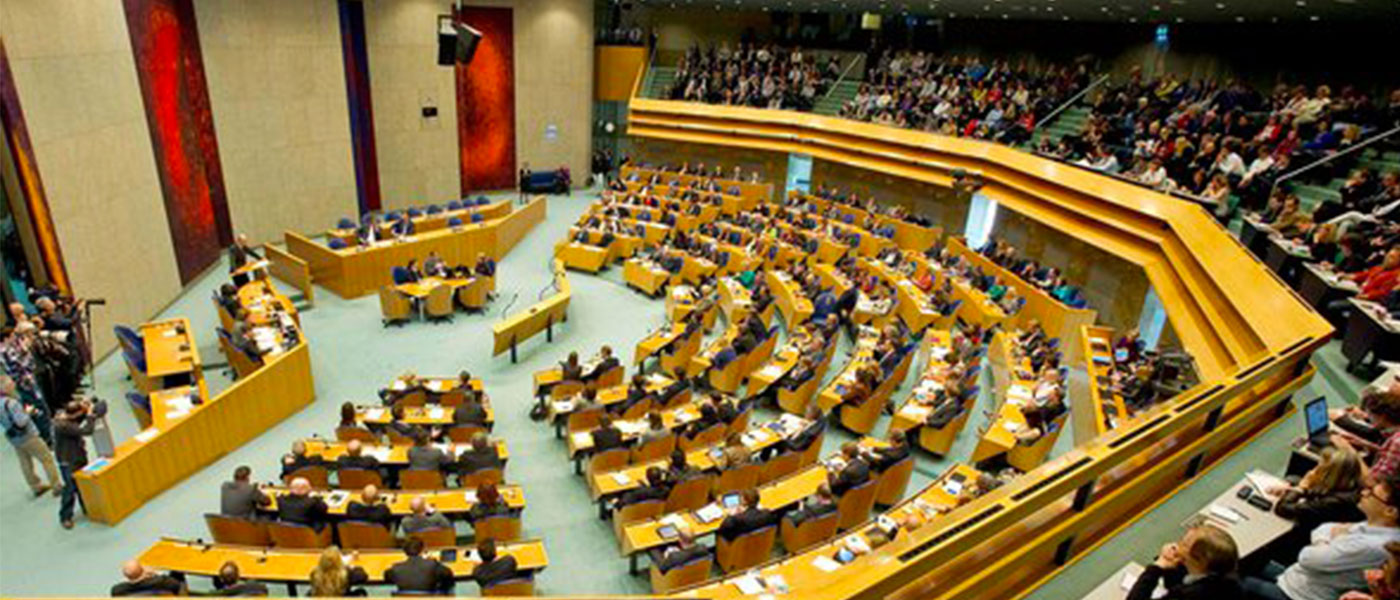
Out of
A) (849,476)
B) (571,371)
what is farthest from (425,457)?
(849,476)

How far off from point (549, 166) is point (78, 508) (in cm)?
1902

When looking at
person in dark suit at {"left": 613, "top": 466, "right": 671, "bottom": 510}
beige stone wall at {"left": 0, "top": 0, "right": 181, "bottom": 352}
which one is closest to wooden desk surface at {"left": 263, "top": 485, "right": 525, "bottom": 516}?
person in dark suit at {"left": 613, "top": 466, "right": 671, "bottom": 510}

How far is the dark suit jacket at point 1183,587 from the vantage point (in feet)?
11.0

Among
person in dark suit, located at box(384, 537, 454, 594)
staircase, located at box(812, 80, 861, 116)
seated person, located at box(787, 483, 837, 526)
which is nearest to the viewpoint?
person in dark suit, located at box(384, 537, 454, 594)

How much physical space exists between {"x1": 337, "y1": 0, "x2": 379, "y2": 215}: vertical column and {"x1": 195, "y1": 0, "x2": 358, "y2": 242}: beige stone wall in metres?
0.63

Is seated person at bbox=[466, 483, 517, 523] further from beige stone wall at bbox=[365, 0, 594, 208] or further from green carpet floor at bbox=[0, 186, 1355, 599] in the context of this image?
beige stone wall at bbox=[365, 0, 594, 208]

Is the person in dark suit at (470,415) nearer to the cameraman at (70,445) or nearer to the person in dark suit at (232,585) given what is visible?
the person in dark suit at (232,585)

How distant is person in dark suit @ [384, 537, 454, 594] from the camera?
6109 millimetres

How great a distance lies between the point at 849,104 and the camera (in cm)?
2227

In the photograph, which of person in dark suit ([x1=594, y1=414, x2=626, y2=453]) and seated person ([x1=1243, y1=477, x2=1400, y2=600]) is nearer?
seated person ([x1=1243, y1=477, x2=1400, y2=600])

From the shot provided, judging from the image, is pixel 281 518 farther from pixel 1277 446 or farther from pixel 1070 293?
pixel 1070 293

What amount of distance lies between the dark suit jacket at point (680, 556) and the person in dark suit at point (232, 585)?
10.4 ft

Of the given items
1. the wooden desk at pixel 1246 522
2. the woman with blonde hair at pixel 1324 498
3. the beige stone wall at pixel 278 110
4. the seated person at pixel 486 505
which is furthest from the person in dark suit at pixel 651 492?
the beige stone wall at pixel 278 110

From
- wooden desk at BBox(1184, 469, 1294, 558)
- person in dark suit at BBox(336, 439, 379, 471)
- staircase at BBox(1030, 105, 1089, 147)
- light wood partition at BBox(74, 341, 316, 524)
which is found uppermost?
staircase at BBox(1030, 105, 1089, 147)
